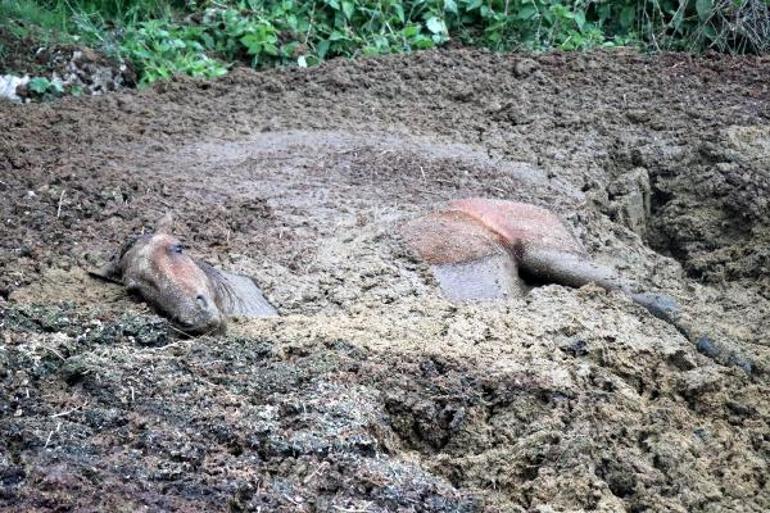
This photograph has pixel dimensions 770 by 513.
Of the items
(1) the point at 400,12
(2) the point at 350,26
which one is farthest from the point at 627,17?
(2) the point at 350,26

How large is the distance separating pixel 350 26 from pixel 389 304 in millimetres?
4657

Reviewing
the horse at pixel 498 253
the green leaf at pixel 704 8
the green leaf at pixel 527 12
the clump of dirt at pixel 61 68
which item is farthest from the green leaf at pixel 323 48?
the horse at pixel 498 253

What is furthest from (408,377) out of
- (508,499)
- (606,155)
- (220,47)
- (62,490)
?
(220,47)

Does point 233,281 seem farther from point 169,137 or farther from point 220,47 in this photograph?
point 220,47

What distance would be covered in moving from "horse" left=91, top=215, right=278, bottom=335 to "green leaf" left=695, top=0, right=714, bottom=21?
535 centimetres

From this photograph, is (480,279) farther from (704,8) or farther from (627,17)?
(627,17)

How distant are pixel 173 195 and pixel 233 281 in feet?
3.93

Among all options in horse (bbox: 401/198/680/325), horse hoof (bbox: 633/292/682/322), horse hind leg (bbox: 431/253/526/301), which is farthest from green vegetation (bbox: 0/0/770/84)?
horse hoof (bbox: 633/292/682/322)

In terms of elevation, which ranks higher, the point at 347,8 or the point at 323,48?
the point at 347,8

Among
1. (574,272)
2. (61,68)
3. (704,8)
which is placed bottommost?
(61,68)

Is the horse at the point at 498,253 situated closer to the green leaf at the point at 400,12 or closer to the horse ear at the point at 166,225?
the horse ear at the point at 166,225

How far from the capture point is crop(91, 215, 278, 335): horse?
17.8 feet

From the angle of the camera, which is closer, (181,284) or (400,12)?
(181,284)

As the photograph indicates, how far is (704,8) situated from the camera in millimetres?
10016
